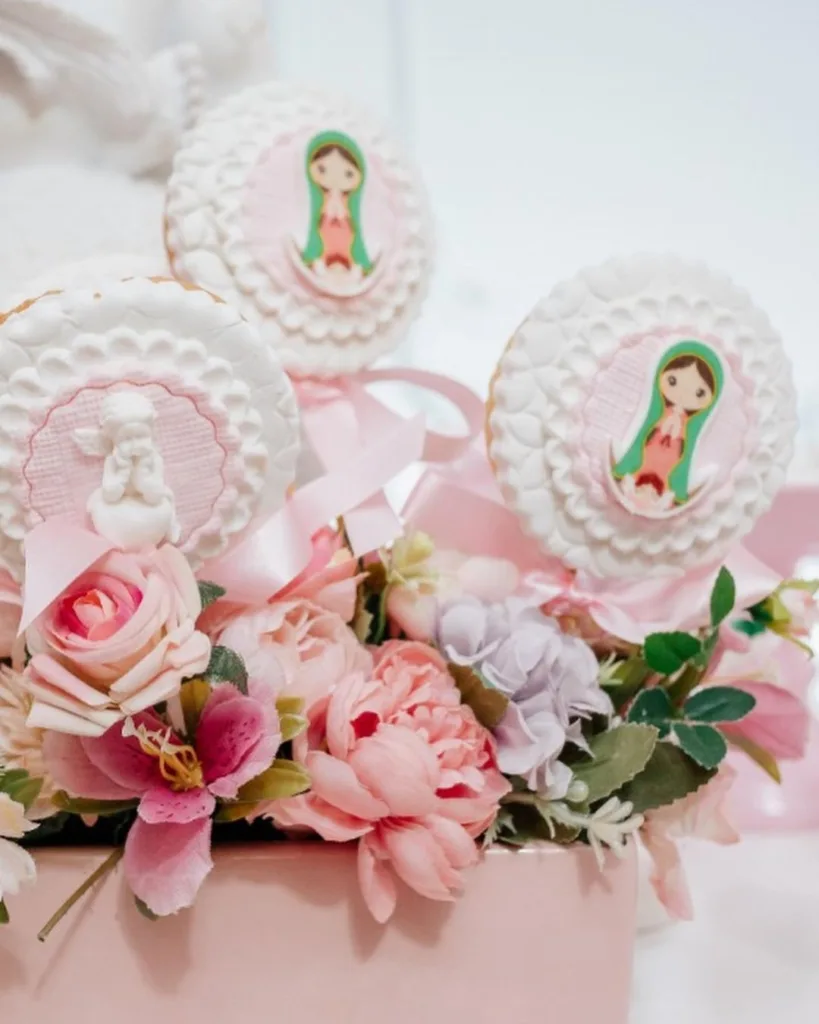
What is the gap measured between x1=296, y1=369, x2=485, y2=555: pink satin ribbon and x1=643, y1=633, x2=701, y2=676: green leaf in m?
0.17

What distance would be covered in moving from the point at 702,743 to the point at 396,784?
0.20 m

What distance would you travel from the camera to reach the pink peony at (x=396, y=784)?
0.53 m

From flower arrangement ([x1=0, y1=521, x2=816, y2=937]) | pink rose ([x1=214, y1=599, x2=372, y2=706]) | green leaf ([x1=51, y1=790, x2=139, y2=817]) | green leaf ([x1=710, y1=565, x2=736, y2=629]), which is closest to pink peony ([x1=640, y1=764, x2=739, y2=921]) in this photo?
flower arrangement ([x1=0, y1=521, x2=816, y2=937])

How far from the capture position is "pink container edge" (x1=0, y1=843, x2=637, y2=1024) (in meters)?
0.54

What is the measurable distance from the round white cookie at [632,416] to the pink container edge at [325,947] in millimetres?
208

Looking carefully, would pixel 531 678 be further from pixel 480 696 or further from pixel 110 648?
pixel 110 648

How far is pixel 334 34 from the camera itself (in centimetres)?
125

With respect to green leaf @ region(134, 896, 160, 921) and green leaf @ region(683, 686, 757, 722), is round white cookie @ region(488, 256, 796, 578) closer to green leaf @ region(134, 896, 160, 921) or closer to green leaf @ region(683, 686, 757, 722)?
green leaf @ region(683, 686, 757, 722)

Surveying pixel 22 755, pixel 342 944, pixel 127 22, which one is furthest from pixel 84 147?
pixel 342 944

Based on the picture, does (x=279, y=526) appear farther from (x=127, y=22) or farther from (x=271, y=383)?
(x=127, y=22)

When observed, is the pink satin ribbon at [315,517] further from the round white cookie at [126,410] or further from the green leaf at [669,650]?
the green leaf at [669,650]

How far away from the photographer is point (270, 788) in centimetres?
51

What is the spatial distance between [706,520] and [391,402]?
26.5 inches

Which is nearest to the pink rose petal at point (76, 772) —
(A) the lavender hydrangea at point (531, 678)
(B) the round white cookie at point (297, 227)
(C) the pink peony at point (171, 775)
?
(C) the pink peony at point (171, 775)
